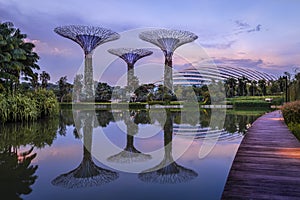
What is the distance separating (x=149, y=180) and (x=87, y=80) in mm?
22366

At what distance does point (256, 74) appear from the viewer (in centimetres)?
5481

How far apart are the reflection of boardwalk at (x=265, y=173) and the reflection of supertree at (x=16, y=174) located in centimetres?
251

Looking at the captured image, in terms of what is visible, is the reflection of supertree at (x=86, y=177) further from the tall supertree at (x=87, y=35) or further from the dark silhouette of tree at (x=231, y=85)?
the dark silhouette of tree at (x=231, y=85)

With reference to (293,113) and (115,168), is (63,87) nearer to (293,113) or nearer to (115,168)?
(293,113)

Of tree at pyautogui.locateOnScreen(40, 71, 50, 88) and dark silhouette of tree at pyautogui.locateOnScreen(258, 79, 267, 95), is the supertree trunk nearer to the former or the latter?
tree at pyautogui.locateOnScreen(40, 71, 50, 88)

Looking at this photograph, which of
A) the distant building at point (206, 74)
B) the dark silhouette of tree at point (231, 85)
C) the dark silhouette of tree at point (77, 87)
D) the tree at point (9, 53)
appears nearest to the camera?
the tree at point (9, 53)

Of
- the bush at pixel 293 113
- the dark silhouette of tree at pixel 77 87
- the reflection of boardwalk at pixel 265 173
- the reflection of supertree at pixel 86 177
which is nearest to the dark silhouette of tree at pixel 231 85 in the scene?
the dark silhouette of tree at pixel 77 87

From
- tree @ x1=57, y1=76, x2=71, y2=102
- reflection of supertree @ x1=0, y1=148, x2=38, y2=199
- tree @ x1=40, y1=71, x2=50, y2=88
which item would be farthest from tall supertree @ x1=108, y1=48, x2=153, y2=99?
reflection of supertree @ x1=0, y1=148, x2=38, y2=199

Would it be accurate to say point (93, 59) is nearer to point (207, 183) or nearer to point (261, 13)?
point (261, 13)

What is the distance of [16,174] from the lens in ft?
13.2

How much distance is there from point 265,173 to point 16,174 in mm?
3536

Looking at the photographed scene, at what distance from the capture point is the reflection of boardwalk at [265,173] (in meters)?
2.55

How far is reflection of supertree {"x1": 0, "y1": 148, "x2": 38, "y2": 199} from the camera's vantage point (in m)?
3.30

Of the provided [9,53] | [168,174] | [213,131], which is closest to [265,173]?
[168,174]
